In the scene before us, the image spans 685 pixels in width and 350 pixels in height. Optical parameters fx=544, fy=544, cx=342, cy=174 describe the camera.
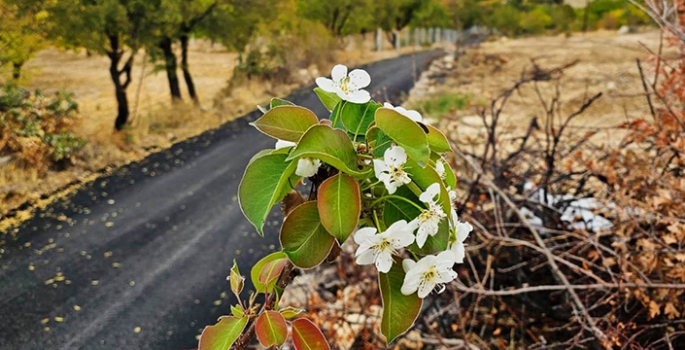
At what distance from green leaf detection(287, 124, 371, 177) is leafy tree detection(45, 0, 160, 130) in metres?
4.42

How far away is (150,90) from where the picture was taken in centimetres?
651

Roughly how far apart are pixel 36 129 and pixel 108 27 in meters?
1.18

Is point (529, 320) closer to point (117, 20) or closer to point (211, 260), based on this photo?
point (211, 260)

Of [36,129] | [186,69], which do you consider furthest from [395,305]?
[186,69]

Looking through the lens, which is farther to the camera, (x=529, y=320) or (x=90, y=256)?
(x=90, y=256)

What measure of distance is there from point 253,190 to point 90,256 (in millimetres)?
2521

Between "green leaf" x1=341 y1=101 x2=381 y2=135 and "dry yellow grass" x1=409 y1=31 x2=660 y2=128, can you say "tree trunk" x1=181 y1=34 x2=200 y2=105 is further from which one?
"green leaf" x1=341 y1=101 x2=381 y2=135

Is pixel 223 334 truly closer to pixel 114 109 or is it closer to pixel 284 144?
pixel 284 144

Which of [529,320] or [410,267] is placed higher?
[410,267]

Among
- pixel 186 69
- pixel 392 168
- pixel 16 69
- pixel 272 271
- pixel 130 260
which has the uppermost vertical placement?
pixel 392 168

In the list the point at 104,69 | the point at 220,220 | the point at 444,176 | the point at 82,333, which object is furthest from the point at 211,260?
the point at 104,69

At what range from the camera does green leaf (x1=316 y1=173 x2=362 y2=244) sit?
40 centimetres

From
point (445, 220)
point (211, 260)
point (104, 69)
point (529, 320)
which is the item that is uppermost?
point (445, 220)

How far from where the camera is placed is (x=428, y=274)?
1.41 ft
